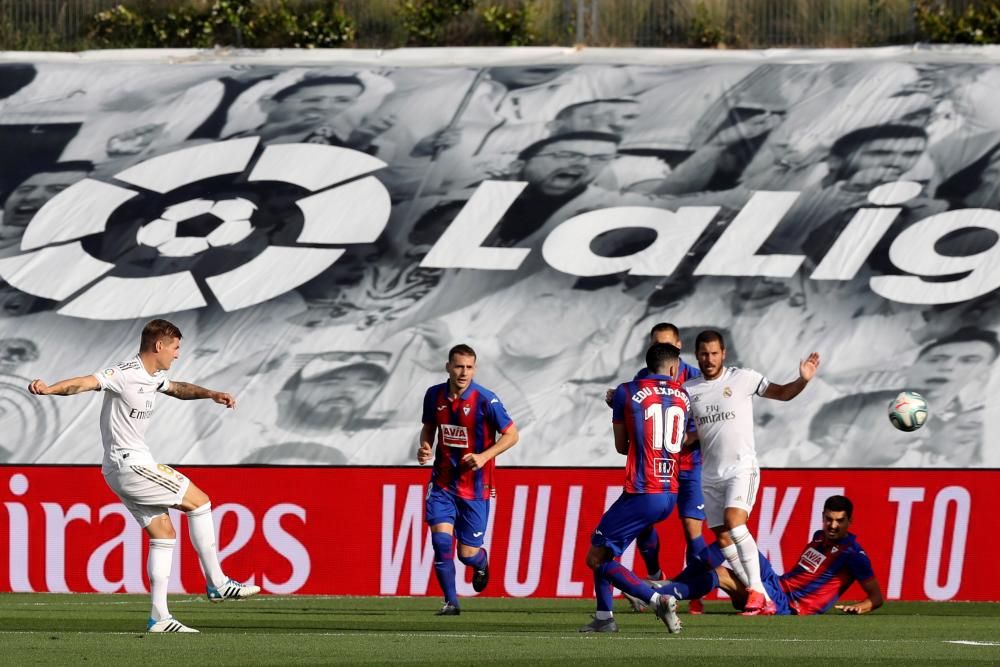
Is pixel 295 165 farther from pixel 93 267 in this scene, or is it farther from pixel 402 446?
pixel 402 446

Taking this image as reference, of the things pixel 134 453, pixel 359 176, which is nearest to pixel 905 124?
pixel 359 176

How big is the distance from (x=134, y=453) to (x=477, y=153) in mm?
9622

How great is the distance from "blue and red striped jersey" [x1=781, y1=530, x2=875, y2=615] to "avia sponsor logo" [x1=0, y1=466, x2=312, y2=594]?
502cm

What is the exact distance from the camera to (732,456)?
12.0 m

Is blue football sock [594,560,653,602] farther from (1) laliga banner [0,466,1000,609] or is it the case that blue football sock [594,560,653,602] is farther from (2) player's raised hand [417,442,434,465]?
(1) laliga banner [0,466,1000,609]

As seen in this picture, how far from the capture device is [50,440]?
1741 centimetres

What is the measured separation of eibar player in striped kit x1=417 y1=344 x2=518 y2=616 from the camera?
480 inches

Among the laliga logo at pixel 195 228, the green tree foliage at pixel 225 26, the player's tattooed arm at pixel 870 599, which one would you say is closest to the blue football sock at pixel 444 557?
the player's tattooed arm at pixel 870 599

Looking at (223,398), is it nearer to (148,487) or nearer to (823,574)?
(148,487)

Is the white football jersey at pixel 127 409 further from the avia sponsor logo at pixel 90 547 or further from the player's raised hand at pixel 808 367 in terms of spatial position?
the avia sponsor logo at pixel 90 547

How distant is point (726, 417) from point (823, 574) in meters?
1.89

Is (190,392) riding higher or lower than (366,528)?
higher

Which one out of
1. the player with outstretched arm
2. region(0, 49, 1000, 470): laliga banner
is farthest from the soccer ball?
region(0, 49, 1000, 470): laliga banner

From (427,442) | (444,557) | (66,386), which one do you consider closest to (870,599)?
(444,557)
